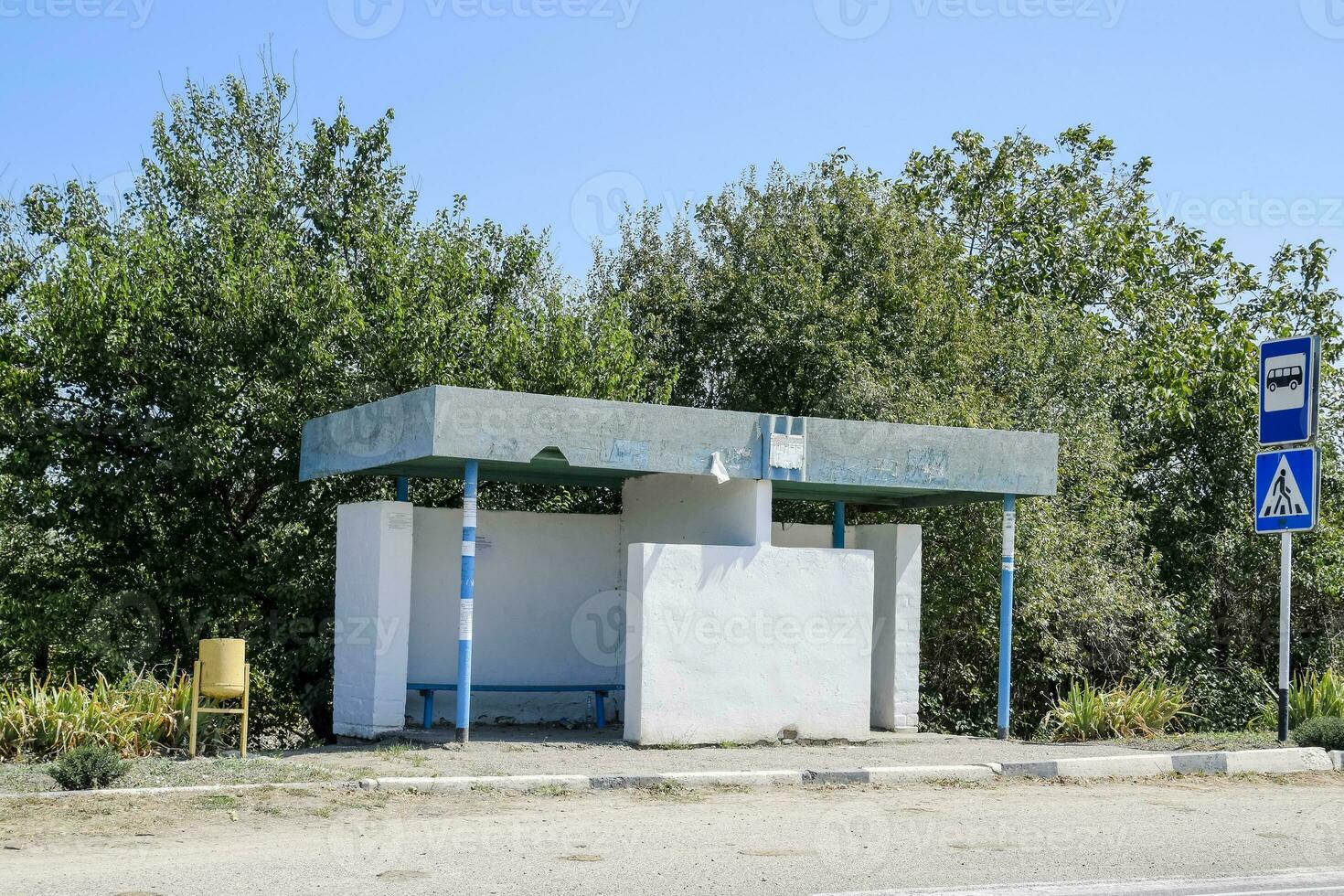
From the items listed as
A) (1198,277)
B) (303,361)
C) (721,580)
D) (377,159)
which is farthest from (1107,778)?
(1198,277)

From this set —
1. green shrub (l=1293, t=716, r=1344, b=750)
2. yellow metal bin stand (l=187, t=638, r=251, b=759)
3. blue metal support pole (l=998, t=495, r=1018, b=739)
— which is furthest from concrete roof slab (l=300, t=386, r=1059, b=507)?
green shrub (l=1293, t=716, r=1344, b=750)

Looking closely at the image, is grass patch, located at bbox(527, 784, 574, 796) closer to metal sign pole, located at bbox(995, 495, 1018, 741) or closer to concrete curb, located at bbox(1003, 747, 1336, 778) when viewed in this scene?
concrete curb, located at bbox(1003, 747, 1336, 778)

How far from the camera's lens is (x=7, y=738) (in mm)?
11875

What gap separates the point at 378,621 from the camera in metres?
13.6

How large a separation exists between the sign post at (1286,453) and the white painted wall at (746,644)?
13.3ft

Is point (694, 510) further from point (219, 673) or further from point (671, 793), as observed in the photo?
point (219, 673)

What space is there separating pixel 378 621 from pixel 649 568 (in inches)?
109

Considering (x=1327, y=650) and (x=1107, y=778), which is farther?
(x=1327, y=650)

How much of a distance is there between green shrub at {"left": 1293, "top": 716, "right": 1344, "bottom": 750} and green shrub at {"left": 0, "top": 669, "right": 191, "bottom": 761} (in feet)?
35.2

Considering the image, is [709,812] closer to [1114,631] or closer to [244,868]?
[244,868]

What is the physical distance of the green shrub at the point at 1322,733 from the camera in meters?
13.4

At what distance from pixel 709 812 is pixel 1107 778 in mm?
4305

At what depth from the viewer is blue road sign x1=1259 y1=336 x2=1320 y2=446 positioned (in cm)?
1365

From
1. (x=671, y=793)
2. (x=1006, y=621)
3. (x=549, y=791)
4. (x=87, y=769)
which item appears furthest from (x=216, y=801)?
(x=1006, y=621)
